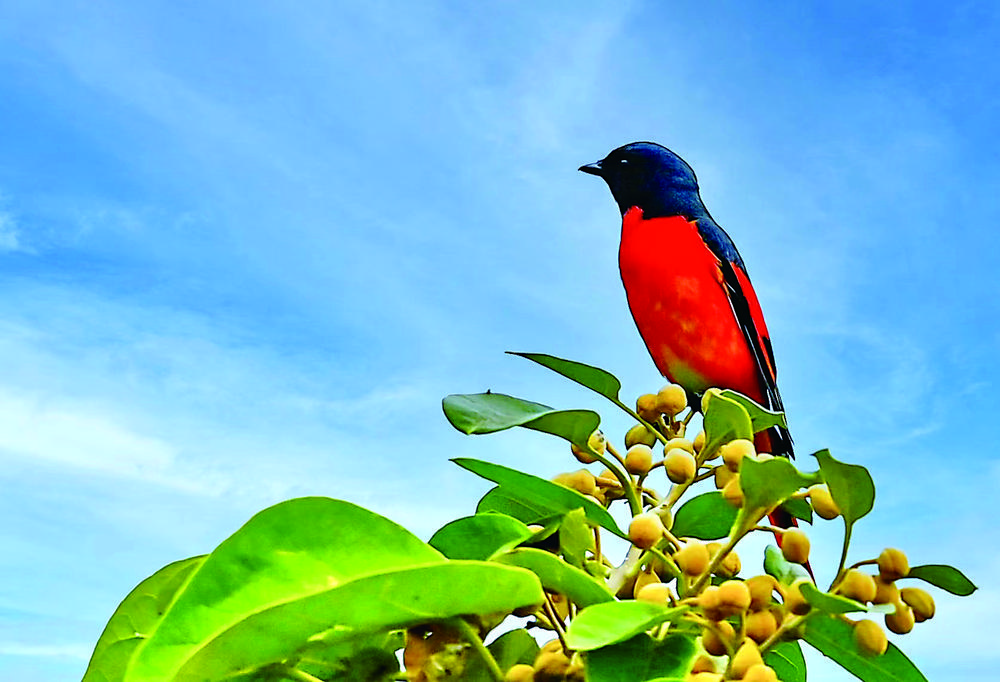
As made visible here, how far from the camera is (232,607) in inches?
28.3

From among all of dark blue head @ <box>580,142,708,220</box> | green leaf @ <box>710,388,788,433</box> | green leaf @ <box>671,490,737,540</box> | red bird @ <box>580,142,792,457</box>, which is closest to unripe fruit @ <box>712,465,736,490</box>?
green leaf @ <box>671,490,737,540</box>

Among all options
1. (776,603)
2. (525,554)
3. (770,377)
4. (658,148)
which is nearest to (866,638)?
(776,603)

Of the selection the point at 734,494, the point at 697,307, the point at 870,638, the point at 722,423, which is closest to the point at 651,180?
the point at 697,307

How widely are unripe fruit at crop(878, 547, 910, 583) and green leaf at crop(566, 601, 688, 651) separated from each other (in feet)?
0.63

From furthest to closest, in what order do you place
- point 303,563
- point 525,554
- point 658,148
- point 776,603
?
point 658,148 → point 776,603 → point 525,554 → point 303,563

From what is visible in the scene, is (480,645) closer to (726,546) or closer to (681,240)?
(726,546)

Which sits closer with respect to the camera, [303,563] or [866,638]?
[303,563]

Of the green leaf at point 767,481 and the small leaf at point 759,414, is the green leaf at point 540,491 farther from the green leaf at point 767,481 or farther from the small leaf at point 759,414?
the small leaf at point 759,414

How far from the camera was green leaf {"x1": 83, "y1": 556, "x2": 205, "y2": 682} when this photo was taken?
38.3 inches

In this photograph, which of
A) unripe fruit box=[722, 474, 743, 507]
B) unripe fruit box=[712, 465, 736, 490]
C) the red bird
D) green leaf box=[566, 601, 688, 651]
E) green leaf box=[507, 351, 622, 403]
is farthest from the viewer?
the red bird

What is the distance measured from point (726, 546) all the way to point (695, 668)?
0.37 ft

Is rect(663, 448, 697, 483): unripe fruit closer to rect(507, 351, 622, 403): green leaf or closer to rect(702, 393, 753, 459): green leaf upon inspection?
rect(702, 393, 753, 459): green leaf

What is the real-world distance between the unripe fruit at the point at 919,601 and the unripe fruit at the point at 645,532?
0.74 ft

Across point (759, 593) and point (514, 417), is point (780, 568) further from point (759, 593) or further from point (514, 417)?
point (514, 417)
